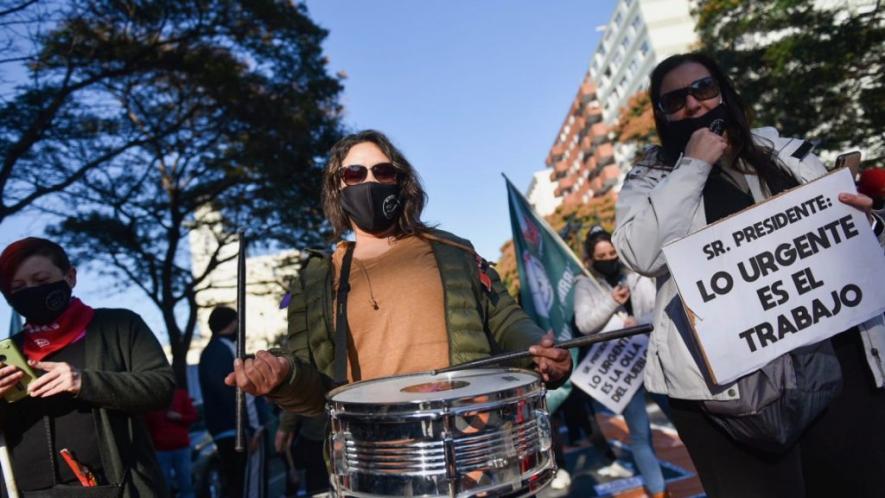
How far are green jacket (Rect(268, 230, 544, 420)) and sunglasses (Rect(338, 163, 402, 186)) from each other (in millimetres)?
280

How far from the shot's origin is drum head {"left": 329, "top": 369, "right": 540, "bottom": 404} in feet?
4.68

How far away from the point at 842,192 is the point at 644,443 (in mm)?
2954

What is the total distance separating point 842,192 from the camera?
1.86 metres

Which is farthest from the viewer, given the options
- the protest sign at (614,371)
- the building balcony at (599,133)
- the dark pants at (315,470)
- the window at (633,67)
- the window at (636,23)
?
the building balcony at (599,133)

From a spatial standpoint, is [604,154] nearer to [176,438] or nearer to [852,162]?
[176,438]

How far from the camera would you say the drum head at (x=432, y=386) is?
56.1 inches

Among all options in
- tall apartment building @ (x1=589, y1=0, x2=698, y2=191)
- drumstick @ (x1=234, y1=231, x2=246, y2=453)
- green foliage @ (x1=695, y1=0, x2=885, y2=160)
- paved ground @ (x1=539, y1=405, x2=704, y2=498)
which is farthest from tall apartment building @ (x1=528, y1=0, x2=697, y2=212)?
drumstick @ (x1=234, y1=231, x2=246, y2=453)

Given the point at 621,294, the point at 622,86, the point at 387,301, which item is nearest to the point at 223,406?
the point at 621,294

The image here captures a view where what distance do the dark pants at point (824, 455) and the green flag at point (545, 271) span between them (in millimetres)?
3267

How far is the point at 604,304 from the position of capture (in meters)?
4.51

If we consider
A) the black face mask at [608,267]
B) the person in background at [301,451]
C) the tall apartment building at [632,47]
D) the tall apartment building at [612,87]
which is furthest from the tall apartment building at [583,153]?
the black face mask at [608,267]

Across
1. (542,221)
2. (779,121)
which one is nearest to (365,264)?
(542,221)

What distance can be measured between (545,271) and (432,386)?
4.73 metres

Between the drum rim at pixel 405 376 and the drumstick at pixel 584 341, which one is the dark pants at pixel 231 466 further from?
the drumstick at pixel 584 341
